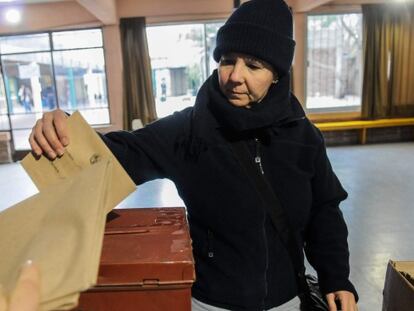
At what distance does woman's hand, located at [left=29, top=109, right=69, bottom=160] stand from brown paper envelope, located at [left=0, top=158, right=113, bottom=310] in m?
0.09

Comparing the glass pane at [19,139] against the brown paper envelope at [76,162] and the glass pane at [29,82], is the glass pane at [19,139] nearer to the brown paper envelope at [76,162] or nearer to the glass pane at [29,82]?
the glass pane at [29,82]

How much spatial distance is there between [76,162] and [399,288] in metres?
1.11

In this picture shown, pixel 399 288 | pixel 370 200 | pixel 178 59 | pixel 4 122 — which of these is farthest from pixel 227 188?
pixel 4 122

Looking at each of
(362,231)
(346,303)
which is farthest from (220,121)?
(362,231)

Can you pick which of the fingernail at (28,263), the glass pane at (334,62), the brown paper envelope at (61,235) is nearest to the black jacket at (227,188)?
the brown paper envelope at (61,235)

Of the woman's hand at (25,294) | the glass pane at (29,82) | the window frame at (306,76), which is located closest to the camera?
the woman's hand at (25,294)

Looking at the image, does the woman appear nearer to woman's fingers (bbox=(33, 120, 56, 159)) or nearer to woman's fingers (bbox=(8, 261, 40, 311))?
woman's fingers (bbox=(33, 120, 56, 159))

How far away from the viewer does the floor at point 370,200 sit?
2.67 metres

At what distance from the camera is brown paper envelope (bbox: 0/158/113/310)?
445 millimetres

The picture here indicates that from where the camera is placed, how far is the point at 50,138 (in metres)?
0.74

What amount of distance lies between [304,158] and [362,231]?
2.59 meters

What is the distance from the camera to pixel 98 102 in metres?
7.32

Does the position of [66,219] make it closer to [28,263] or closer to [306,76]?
[28,263]

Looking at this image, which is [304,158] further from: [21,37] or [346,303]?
[21,37]
